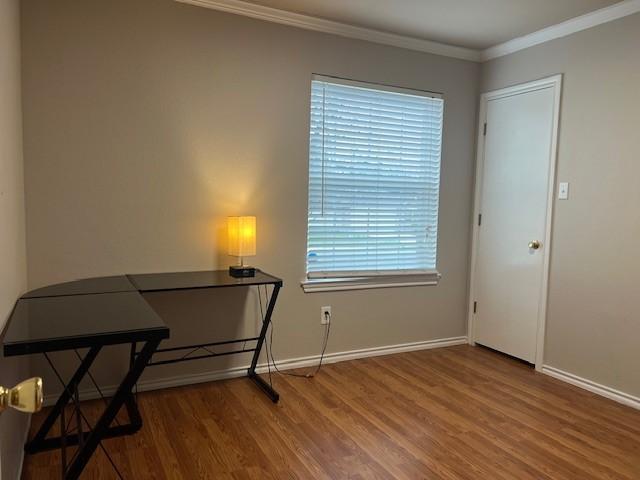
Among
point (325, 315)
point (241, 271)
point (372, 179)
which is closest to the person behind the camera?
point (241, 271)

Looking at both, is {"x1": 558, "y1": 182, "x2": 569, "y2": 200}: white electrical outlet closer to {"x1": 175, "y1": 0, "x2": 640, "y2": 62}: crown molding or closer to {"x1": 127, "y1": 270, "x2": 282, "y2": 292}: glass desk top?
{"x1": 175, "y1": 0, "x2": 640, "y2": 62}: crown molding

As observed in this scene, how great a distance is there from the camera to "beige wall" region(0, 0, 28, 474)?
1682mm

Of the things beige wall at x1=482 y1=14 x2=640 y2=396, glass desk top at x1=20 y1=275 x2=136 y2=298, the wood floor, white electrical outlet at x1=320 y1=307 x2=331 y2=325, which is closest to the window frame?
white electrical outlet at x1=320 y1=307 x2=331 y2=325

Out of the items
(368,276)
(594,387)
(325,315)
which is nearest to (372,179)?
(368,276)

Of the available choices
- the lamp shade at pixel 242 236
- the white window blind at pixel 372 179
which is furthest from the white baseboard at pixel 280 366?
the lamp shade at pixel 242 236

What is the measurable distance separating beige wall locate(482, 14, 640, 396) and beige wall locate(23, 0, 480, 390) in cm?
111

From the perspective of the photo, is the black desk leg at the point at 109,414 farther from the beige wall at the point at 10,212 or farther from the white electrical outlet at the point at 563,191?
the white electrical outlet at the point at 563,191

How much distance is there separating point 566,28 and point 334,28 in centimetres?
158

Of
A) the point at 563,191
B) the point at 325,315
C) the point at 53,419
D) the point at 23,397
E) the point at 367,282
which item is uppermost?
the point at 563,191

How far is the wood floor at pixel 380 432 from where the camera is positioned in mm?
2152

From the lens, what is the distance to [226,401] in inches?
112

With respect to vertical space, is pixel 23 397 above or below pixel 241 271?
above

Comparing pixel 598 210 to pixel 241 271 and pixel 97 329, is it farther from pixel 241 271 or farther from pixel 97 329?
pixel 97 329

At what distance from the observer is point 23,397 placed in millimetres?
699
